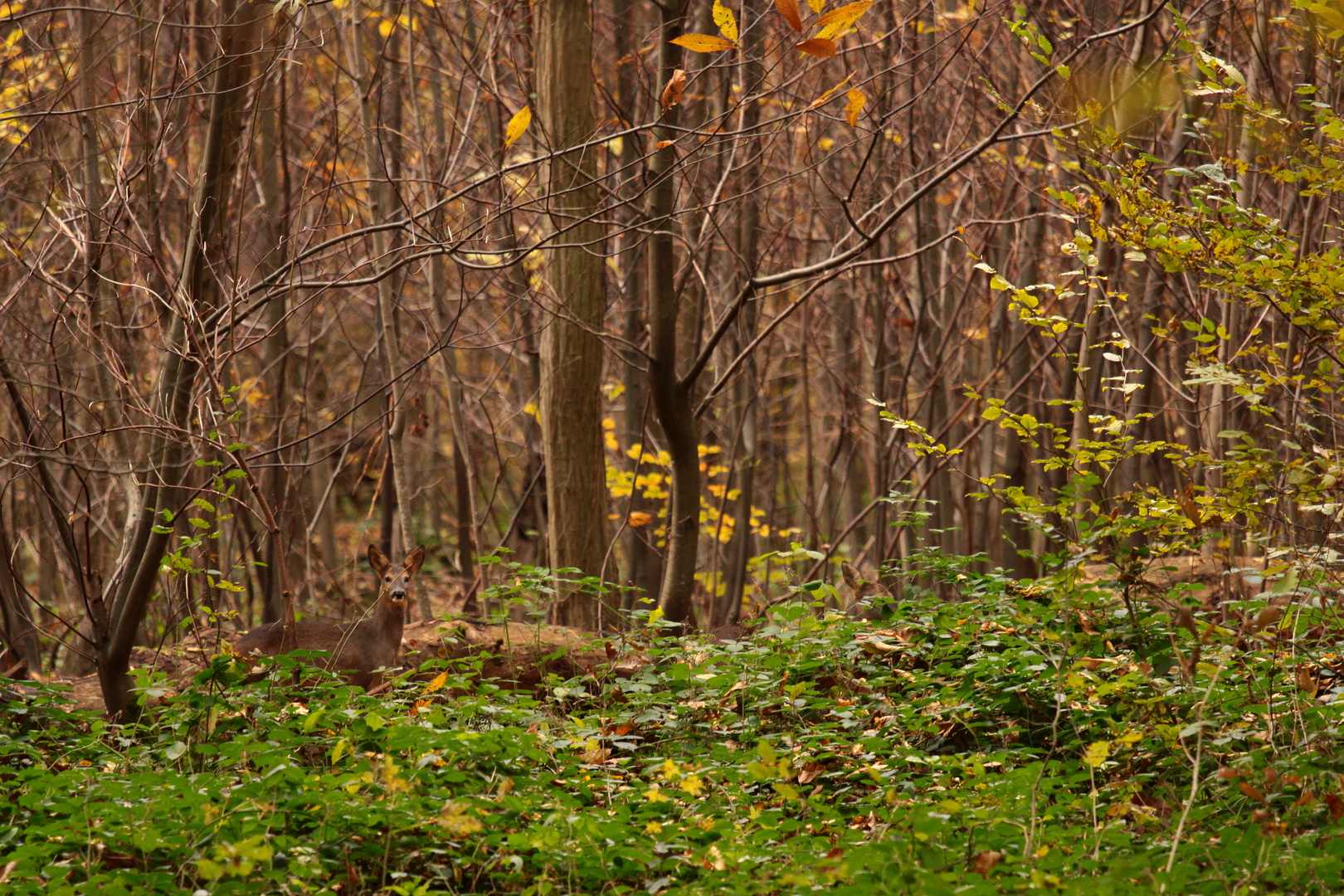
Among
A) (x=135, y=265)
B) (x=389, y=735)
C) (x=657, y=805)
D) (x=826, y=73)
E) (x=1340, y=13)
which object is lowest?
(x=657, y=805)

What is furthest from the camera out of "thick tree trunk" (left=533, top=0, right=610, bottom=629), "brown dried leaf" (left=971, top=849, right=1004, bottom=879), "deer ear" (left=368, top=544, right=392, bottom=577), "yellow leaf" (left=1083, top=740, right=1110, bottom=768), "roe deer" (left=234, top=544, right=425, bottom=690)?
"thick tree trunk" (left=533, top=0, right=610, bottom=629)

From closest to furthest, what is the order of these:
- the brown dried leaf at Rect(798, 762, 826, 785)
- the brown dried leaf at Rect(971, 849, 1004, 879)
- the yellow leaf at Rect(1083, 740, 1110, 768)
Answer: the brown dried leaf at Rect(971, 849, 1004, 879), the yellow leaf at Rect(1083, 740, 1110, 768), the brown dried leaf at Rect(798, 762, 826, 785)

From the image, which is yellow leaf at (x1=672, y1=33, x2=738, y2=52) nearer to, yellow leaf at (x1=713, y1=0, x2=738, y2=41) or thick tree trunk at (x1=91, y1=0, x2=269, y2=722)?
yellow leaf at (x1=713, y1=0, x2=738, y2=41)

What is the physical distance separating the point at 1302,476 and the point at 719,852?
2.26 meters

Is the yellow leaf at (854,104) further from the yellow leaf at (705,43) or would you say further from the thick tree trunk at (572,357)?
the thick tree trunk at (572,357)

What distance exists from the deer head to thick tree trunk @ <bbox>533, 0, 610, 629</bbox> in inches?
55.5

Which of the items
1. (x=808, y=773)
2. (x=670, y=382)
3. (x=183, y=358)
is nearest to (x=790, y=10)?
(x=808, y=773)

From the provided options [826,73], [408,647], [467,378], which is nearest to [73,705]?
[408,647]

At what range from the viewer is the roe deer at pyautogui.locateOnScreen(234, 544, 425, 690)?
18.3 ft

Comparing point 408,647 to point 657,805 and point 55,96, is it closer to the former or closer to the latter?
point 657,805

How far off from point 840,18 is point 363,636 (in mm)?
3831

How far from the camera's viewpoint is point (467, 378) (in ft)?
48.4

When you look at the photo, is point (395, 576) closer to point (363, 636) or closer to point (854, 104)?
point (363, 636)

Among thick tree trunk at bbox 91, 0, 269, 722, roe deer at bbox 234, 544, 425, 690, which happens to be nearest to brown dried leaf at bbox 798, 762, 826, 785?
roe deer at bbox 234, 544, 425, 690
